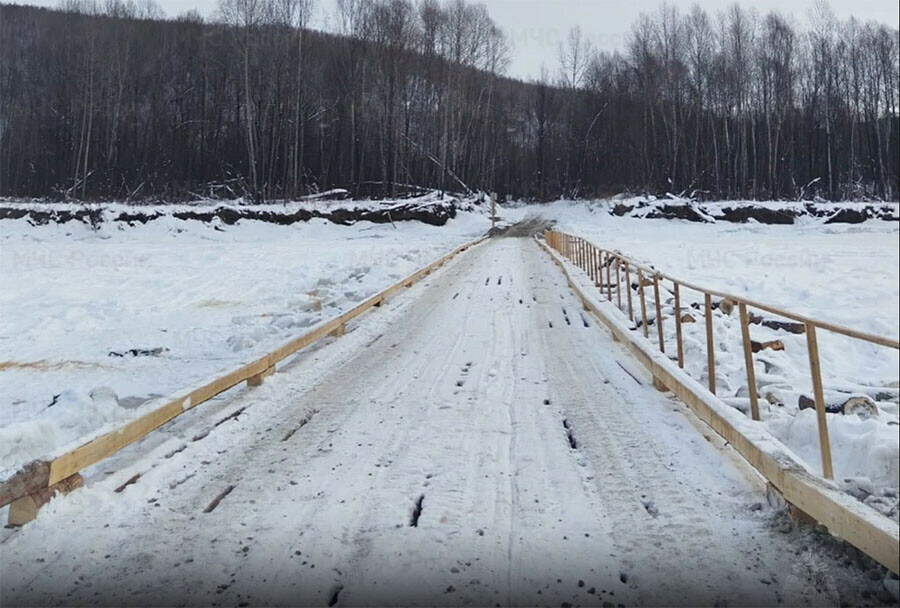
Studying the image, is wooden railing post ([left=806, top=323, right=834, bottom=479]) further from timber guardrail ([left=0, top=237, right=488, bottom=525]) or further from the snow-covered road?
timber guardrail ([left=0, top=237, right=488, bottom=525])

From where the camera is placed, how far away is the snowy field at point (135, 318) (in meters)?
4.71

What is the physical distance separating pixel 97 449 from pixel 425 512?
6.53 ft

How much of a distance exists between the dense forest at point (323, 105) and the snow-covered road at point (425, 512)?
28.4 meters

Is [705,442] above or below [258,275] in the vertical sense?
below

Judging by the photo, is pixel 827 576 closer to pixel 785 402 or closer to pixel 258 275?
pixel 785 402

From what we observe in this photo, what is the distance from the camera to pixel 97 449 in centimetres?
350

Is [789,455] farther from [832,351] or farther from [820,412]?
[832,351]

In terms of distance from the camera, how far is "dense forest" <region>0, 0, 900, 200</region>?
39031 mm

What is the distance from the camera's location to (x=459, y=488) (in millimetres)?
3391

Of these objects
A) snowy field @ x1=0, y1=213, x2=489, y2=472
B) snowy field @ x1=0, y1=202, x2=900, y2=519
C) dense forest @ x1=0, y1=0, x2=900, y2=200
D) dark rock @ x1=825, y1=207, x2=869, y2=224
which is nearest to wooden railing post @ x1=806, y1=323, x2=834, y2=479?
snowy field @ x1=0, y1=202, x2=900, y2=519

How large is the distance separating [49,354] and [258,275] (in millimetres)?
7484

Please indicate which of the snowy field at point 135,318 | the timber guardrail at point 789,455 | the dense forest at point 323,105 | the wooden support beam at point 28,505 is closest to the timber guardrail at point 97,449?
the wooden support beam at point 28,505

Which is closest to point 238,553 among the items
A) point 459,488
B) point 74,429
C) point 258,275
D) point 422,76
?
point 459,488

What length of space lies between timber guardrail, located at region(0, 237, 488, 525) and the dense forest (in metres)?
27.8
